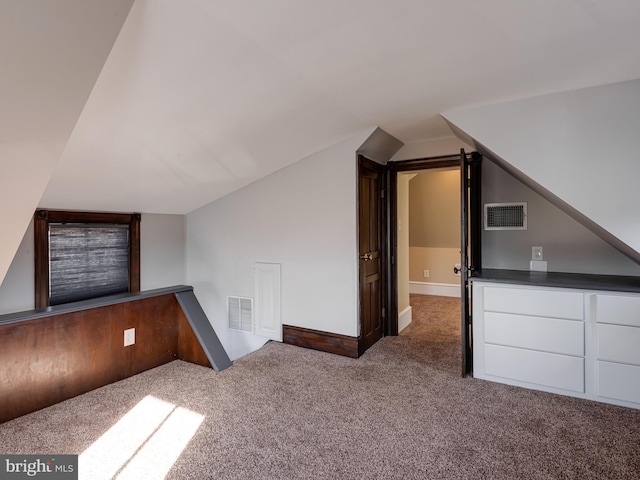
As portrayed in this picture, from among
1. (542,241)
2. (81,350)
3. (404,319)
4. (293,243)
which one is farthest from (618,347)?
(81,350)

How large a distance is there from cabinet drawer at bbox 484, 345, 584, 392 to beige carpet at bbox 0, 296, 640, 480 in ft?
0.34

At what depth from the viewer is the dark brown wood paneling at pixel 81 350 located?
2.38m

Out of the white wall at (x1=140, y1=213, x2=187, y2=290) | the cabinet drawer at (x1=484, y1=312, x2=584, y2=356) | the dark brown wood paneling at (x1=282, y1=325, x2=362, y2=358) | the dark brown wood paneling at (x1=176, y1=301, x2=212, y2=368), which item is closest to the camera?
the cabinet drawer at (x1=484, y1=312, x2=584, y2=356)

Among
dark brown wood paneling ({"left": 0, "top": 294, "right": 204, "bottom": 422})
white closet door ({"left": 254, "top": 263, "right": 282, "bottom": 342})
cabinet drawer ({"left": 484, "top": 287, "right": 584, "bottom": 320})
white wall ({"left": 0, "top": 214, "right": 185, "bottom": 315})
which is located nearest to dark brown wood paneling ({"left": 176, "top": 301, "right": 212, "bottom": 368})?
dark brown wood paneling ({"left": 0, "top": 294, "right": 204, "bottom": 422})

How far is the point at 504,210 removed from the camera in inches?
138

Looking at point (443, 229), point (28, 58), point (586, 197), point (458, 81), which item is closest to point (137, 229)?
point (28, 58)

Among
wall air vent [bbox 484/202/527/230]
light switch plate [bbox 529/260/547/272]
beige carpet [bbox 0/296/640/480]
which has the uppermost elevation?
wall air vent [bbox 484/202/527/230]

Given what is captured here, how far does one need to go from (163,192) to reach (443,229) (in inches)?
179

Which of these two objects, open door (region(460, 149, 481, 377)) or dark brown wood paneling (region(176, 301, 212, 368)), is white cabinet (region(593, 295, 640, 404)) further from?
dark brown wood paneling (region(176, 301, 212, 368))

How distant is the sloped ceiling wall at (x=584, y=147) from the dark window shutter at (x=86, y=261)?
3606 millimetres

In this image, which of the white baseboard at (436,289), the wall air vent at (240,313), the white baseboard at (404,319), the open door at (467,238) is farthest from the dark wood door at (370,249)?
the white baseboard at (436,289)

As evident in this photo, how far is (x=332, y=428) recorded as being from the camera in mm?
2271

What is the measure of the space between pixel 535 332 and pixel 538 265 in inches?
32.9

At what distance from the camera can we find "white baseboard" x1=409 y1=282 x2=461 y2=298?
20.8ft
